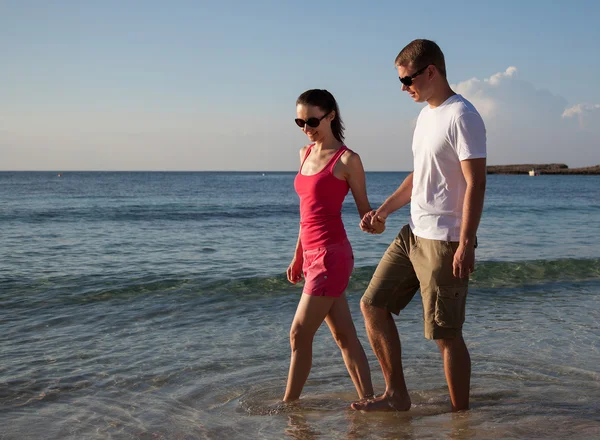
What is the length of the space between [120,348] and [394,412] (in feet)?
10.1

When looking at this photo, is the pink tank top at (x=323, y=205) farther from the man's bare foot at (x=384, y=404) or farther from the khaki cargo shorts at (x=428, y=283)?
the man's bare foot at (x=384, y=404)

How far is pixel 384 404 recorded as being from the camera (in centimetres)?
425

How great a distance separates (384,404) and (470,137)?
1895 mm

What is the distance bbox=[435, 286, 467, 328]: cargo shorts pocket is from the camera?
12.5 feet

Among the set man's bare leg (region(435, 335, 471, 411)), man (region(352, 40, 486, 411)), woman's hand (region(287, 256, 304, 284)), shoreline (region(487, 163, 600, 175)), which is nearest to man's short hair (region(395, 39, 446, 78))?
man (region(352, 40, 486, 411))

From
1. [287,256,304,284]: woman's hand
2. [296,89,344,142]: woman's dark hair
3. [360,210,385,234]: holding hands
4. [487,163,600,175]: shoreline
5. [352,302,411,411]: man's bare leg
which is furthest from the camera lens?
[487,163,600,175]: shoreline

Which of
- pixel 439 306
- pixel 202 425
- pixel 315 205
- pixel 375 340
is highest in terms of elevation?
pixel 315 205

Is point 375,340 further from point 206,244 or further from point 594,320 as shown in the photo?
point 206,244

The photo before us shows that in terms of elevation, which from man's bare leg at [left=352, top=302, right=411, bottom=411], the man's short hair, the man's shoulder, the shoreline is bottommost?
man's bare leg at [left=352, top=302, right=411, bottom=411]

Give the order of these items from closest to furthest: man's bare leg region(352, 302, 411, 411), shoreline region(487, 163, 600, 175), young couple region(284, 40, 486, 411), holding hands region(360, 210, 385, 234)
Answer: young couple region(284, 40, 486, 411), holding hands region(360, 210, 385, 234), man's bare leg region(352, 302, 411, 411), shoreline region(487, 163, 600, 175)

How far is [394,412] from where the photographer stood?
14.2 ft

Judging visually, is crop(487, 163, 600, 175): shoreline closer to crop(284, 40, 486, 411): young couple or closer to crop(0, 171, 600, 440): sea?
crop(0, 171, 600, 440): sea

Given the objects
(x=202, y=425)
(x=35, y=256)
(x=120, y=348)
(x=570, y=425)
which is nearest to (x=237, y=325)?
(x=120, y=348)

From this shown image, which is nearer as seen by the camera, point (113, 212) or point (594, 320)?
point (594, 320)
